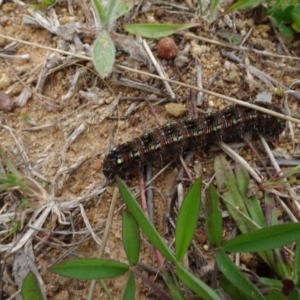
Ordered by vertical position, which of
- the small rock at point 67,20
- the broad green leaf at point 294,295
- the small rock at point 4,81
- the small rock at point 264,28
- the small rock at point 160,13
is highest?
the small rock at point 160,13

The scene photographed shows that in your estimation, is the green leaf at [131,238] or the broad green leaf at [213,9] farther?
the broad green leaf at [213,9]

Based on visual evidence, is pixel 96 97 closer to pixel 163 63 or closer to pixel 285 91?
pixel 163 63

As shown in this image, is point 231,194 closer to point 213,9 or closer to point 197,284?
point 197,284

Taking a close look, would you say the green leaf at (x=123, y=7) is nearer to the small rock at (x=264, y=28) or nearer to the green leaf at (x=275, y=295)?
the small rock at (x=264, y=28)

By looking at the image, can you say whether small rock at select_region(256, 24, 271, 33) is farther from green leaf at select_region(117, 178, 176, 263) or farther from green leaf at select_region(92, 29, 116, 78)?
green leaf at select_region(117, 178, 176, 263)

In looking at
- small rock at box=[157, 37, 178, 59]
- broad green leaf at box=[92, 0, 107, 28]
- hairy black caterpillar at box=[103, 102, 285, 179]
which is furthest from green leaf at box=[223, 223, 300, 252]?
broad green leaf at box=[92, 0, 107, 28]

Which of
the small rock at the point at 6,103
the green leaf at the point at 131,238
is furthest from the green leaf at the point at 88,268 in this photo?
the small rock at the point at 6,103

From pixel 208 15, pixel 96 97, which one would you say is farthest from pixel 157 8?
pixel 96 97
